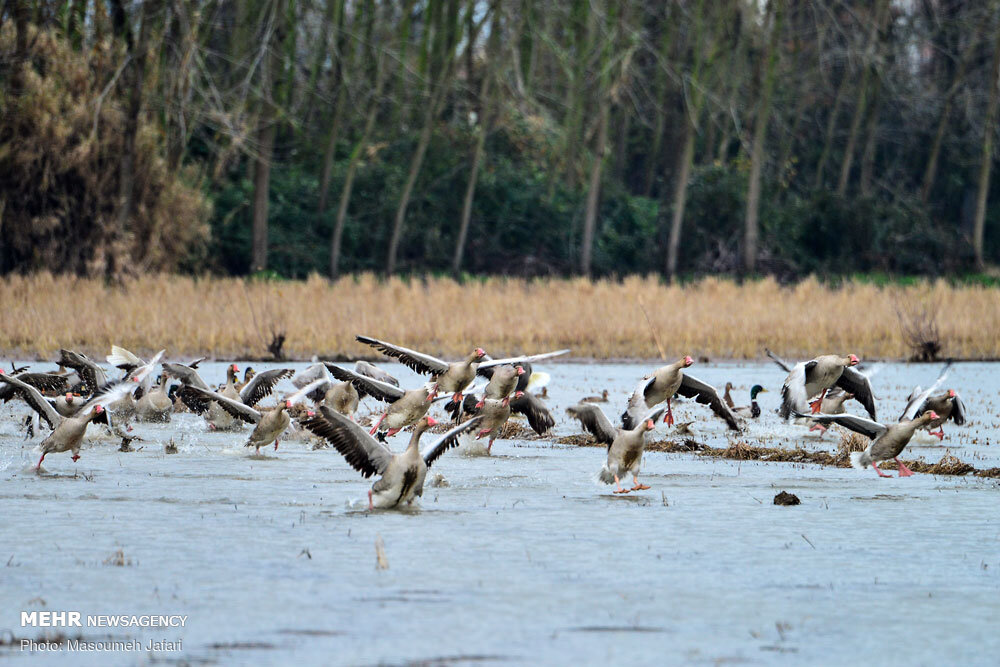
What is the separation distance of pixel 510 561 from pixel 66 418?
14.6ft

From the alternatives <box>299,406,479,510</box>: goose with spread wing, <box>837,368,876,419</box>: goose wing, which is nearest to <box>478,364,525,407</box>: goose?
<box>299,406,479,510</box>: goose with spread wing

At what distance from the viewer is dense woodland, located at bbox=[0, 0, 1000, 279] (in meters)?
30.2

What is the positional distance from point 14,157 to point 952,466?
23046mm

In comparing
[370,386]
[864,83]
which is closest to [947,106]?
[864,83]

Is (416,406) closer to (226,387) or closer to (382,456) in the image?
(382,456)

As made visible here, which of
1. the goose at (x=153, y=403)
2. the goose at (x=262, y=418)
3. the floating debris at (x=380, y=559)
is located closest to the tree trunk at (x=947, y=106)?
the goose at (x=153, y=403)

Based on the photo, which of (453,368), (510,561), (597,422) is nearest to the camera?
(510,561)

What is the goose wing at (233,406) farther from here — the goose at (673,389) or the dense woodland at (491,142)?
the dense woodland at (491,142)

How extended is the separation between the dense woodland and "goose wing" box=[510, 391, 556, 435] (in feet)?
61.2

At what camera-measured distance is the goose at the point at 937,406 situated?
11234 millimetres

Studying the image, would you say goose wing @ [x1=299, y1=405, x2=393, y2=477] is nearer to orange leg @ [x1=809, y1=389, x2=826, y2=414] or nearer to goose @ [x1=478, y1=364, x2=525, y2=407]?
goose @ [x1=478, y1=364, x2=525, y2=407]

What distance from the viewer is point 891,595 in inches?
274

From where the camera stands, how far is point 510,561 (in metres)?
7.69

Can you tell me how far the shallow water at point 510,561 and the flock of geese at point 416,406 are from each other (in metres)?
0.29
